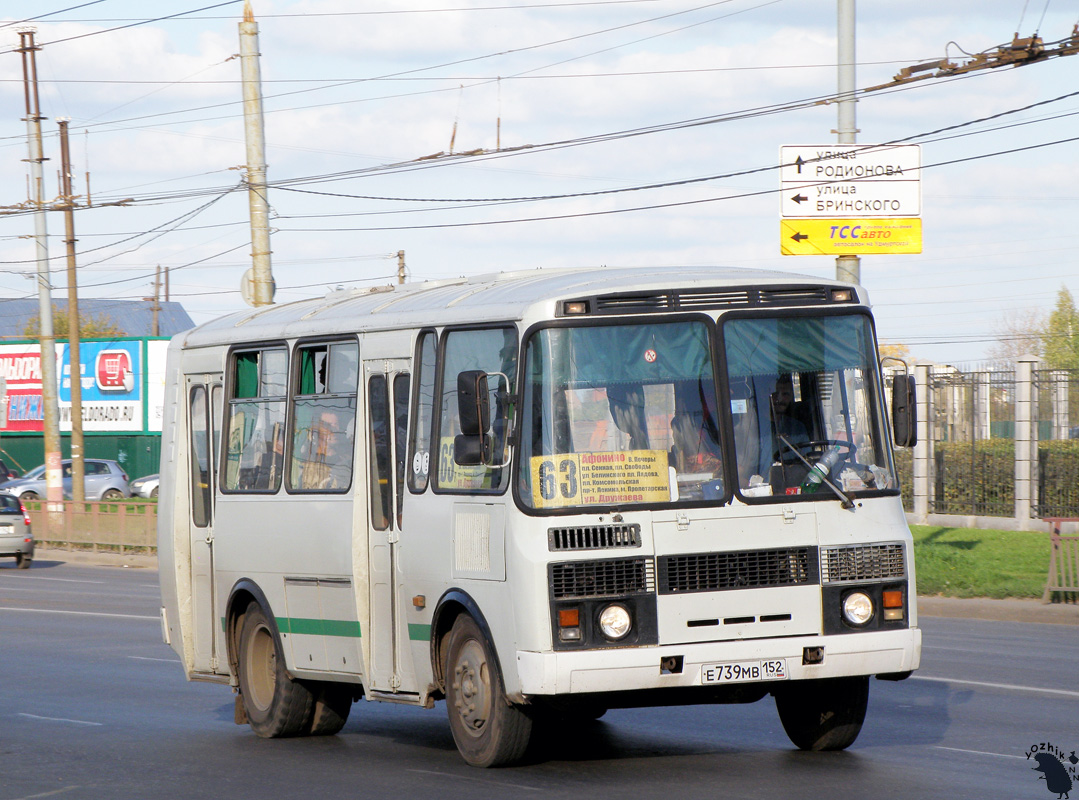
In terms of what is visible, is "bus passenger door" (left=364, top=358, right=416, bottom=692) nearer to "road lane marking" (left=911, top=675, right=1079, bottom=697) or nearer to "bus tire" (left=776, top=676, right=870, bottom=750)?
"bus tire" (left=776, top=676, right=870, bottom=750)

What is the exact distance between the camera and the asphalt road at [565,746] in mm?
8281

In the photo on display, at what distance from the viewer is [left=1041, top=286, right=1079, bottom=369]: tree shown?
88.2 metres

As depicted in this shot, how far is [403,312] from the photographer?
980cm

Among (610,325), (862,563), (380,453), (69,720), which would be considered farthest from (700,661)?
(69,720)

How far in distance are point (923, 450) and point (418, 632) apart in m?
20.8

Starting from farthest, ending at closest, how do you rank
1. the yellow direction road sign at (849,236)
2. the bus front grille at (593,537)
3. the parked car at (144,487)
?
the parked car at (144,487) < the yellow direction road sign at (849,236) < the bus front grille at (593,537)

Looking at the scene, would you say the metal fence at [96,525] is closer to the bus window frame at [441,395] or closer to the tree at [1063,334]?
the bus window frame at [441,395]

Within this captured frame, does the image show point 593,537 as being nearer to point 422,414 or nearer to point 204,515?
point 422,414

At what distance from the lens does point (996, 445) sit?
27.6 metres

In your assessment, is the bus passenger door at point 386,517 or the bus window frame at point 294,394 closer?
the bus passenger door at point 386,517

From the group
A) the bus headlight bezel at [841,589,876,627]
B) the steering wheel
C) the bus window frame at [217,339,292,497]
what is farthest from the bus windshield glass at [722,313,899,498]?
the bus window frame at [217,339,292,497]

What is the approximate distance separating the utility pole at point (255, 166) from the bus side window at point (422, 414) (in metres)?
14.6

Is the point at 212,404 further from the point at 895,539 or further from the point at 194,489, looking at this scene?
the point at 895,539

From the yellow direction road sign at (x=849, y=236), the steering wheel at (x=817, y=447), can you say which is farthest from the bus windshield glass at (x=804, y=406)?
the yellow direction road sign at (x=849, y=236)
